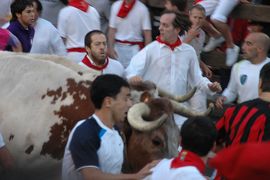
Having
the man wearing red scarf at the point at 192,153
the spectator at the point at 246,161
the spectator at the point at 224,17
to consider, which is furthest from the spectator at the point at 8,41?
the spectator at the point at 246,161

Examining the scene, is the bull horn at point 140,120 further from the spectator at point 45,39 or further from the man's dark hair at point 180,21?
the spectator at point 45,39

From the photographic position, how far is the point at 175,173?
434 centimetres

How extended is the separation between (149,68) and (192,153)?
2943 millimetres

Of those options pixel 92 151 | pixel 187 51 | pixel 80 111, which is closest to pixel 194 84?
pixel 187 51

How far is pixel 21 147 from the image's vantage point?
241 inches

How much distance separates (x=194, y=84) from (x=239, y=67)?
446 millimetres

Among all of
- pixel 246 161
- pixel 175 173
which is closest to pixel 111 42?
pixel 175 173

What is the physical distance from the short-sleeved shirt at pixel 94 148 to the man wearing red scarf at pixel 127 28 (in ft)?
13.3

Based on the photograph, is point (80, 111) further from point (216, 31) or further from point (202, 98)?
point (216, 31)

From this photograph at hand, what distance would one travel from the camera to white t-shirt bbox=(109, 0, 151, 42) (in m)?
9.09

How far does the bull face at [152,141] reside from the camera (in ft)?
19.0

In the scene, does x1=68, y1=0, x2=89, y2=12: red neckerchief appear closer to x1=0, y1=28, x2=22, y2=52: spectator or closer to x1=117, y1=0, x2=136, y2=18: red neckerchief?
x1=117, y1=0, x2=136, y2=18: red neckerchief

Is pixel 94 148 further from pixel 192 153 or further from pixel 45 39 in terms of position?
pixel 45 39

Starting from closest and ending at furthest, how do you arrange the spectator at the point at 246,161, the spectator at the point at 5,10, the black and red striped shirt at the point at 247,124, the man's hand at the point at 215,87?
the spectator at the point at 246,161 < the black and red striped shirt at the point at 247,124 < the man's hand at the point at 215,87 < the spectator at the point at 5,10
